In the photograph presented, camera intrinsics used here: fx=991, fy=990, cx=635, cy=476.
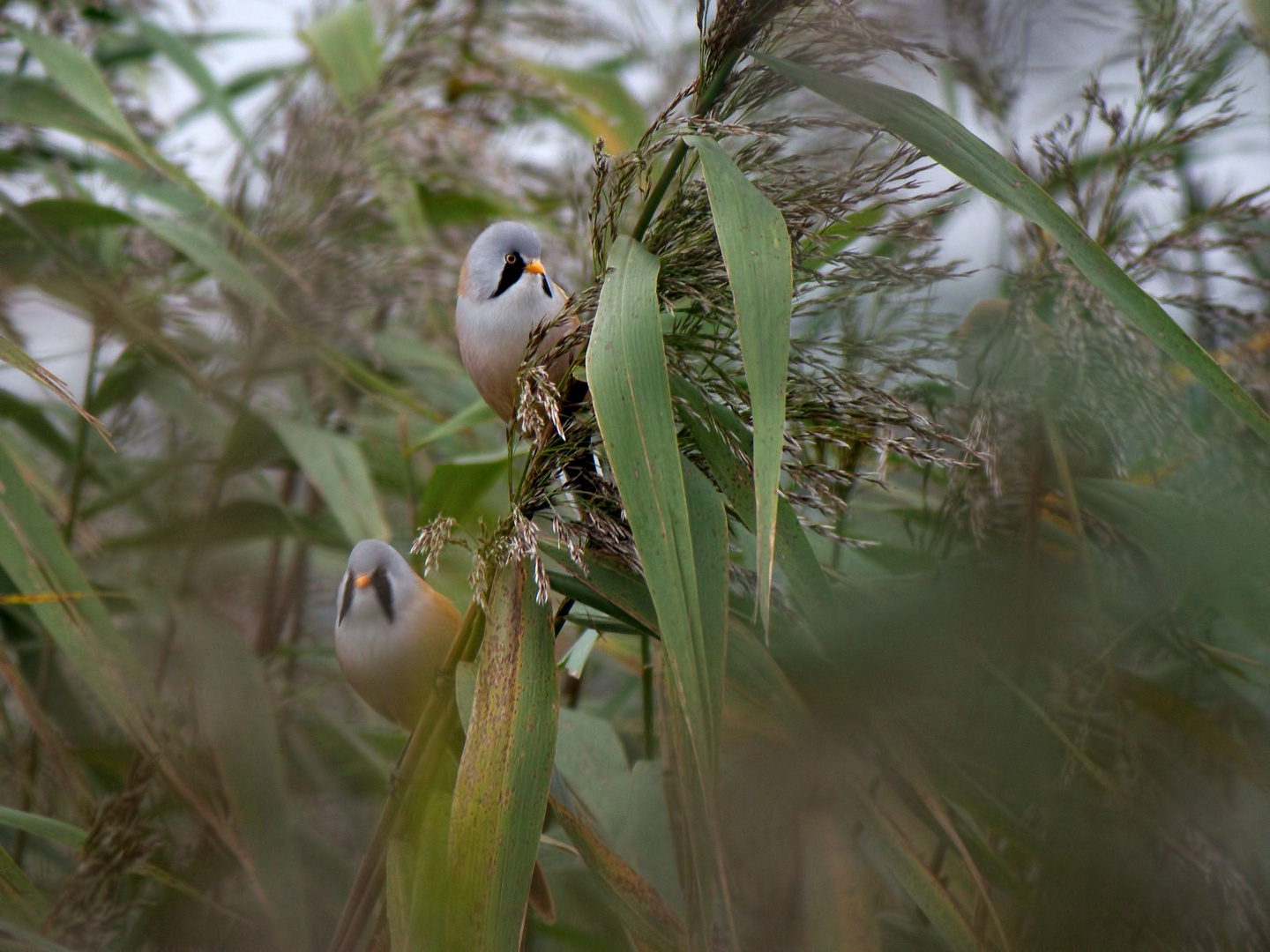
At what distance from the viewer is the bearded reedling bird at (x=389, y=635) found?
130 centimetres

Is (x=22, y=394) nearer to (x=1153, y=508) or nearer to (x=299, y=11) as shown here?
(x=299, y=11)

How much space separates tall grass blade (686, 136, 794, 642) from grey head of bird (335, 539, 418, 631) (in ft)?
2.34

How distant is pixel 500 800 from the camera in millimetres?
763

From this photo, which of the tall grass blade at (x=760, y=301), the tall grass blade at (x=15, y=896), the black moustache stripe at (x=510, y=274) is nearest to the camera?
the tall grass blade at (x=760, y=301)

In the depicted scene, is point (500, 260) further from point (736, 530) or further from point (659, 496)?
point (659, 496)

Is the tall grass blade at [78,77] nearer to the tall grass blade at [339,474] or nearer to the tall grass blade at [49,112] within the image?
the tall grass blade at [49,112]

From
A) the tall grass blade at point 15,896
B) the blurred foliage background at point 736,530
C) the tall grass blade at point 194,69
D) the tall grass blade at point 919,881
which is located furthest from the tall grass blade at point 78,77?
the tall grass blade at point 919,881

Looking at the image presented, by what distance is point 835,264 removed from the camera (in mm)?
977

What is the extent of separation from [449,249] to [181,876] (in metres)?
1.52

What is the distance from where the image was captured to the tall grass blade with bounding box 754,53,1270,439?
2.31ft

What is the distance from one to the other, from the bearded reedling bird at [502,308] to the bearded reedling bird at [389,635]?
0.33 m

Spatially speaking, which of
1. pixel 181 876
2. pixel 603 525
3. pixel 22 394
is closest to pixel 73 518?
pixel 22 394

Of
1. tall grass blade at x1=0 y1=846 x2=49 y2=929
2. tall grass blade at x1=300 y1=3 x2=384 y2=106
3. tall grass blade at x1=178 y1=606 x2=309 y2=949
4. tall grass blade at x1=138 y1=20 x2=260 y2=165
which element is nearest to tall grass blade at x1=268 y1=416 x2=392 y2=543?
tall grass blade at x1=178 y1=606 x2=309 y2=949

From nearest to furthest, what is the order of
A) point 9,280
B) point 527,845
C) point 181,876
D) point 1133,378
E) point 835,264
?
point 527,845 → point 835,264 → point 1133,378 → point 181,876 → point 9,280
